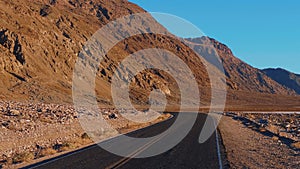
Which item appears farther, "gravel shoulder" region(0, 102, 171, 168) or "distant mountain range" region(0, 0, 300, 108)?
"distant mountain range" region(0, 0, 300, 108)

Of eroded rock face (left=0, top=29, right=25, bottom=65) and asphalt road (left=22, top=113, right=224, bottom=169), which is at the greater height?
eroded rock face (left=0, top=29, right=25, bottom=65)

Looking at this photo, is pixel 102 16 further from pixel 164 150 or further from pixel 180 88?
pixel 164 150

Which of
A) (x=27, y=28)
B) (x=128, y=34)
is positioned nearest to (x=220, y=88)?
(x=128, y=34)

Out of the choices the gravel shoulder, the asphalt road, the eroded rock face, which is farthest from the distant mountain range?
the asphalt road

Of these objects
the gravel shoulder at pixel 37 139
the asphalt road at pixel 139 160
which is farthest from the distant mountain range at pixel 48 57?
the asphalt road at pixel 139 160

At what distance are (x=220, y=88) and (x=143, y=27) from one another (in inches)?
1779

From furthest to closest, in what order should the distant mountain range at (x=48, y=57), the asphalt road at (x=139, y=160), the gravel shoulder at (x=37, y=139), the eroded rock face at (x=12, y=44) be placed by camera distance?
1. the eroded rock face at (x=12, y=44)
2. the distant mountain range at (x=48, y=57)
3. the gravel shoulder at (x=37, y=139)
4. the asphalt road at (x=139, y=160)

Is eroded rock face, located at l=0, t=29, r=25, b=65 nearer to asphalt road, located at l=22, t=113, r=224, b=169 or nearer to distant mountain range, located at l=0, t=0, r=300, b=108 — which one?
distant mountain range, located at l=0, t=0, r=300, b=108

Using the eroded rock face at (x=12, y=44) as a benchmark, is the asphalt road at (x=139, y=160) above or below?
below

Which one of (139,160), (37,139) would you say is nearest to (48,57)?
(37,139)

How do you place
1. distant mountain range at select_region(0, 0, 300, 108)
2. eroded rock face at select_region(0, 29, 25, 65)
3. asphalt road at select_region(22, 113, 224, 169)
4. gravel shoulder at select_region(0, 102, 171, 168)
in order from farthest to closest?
eroded rock face at select_region(0, 29, 25, 65) < distant mountain range at select_region(0, 0, 300, 108) < gravel shoulder at select_region(0, 102, 171, 168) < asphalt road at select_region(22, 113, 224, 169)

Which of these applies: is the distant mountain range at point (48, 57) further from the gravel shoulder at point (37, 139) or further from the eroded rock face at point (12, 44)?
the gravel shoulder at point (37, 139)

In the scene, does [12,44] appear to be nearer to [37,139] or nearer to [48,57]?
[48,57]

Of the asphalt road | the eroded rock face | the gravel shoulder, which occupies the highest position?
the eroded rock face
